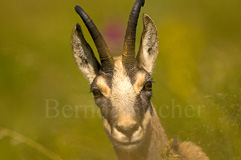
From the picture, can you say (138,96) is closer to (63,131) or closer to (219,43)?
(63,131)

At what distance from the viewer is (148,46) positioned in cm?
969

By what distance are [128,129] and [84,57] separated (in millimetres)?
2641

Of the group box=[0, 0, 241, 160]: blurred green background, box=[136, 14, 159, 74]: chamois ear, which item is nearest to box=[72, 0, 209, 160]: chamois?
box=[136, 14, 159, 74]: chamois ear

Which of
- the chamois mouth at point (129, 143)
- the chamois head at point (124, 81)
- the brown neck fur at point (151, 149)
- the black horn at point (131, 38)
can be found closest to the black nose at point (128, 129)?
the chamois head at point (124, 81)

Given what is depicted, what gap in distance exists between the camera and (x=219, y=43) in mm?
15414

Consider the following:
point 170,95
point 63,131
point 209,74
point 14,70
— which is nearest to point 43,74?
point 14,70

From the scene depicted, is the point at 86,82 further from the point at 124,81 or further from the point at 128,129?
the point at 128,129

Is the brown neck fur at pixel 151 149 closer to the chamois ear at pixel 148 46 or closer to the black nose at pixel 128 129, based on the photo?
the black nose at pixel 128 129

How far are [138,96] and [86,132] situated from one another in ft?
14.8

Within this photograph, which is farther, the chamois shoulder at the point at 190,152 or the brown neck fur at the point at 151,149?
the chamois shoulder at the point at 190,152

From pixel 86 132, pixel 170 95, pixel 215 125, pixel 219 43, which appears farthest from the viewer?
pixel 219 43

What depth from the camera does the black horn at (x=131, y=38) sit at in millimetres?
8828

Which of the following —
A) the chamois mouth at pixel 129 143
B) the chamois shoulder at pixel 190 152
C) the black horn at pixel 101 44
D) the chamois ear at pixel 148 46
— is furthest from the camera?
the chamois shoulder at pixel 190 152

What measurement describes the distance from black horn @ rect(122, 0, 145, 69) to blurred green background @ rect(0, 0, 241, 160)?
106 centimetres
